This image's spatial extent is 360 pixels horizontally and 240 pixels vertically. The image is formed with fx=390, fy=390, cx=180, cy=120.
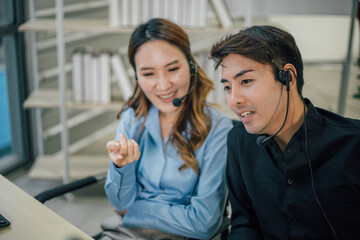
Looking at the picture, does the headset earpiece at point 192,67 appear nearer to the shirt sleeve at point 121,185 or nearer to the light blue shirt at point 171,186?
the light blue shirt at point 171,186

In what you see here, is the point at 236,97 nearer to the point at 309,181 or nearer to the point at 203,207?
the point at 309,181

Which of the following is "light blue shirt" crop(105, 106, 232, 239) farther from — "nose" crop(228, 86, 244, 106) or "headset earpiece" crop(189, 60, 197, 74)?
"nose" crop(228, 86, 244, 106)

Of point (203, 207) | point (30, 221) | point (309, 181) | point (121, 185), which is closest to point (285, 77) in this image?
point (309, 181)

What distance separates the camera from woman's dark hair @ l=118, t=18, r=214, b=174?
4.77ft


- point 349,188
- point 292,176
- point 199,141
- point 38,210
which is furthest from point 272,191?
point 38,210

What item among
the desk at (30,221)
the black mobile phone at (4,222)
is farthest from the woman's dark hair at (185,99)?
the black mobile phone at (4,222)

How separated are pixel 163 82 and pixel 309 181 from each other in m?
0.63

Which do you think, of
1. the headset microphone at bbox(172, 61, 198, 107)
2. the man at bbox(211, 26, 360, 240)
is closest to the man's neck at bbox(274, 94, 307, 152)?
the man at bbox(211, 26, 360, 240)

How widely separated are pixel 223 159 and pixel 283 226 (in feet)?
1.15

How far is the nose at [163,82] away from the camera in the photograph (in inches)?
56.7

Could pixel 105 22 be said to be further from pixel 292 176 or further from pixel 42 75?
pixel 292 176

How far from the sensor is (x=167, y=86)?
1.45m

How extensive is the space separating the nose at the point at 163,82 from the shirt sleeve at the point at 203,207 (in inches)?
9.2

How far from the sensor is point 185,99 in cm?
153
